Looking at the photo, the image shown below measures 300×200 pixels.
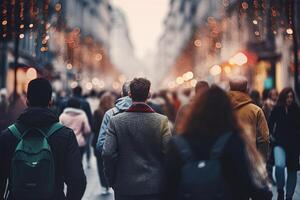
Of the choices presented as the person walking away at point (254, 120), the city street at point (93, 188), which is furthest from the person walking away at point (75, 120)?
the person walking away at point (254, 120)

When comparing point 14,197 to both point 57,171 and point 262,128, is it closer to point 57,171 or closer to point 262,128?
point 57,171

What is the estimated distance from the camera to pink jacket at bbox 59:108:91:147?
37.5ft

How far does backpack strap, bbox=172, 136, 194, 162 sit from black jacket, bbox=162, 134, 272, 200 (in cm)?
3

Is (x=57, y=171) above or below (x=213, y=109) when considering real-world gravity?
below

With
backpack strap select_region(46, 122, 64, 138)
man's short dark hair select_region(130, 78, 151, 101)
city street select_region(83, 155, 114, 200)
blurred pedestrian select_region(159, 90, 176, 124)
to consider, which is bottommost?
city street select_region(83, 155, 114, 200)

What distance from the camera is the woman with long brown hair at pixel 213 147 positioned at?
4016 millimetres

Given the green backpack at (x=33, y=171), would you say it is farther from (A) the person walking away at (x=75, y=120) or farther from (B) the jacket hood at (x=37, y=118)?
(A) the person walking away at (x=75, y=120)

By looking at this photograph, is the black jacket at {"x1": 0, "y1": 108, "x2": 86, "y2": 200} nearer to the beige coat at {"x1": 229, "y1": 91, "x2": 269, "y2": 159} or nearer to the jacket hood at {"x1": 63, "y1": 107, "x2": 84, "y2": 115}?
the beige coat at {"x1": 229, "y1": 91, "x2": 269, "y2": 159}

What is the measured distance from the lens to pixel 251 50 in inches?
1455

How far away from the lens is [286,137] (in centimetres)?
928

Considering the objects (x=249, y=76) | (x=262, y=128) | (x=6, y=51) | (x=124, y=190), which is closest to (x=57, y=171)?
(x=124, y=190)

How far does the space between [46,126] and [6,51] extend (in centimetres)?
3082

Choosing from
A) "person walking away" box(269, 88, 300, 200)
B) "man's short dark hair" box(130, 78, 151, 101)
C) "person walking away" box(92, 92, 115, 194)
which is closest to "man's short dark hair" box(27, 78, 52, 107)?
"man's short dark hair" box(130, 78, 151, 101)

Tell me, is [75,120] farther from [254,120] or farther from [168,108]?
[254,120]
